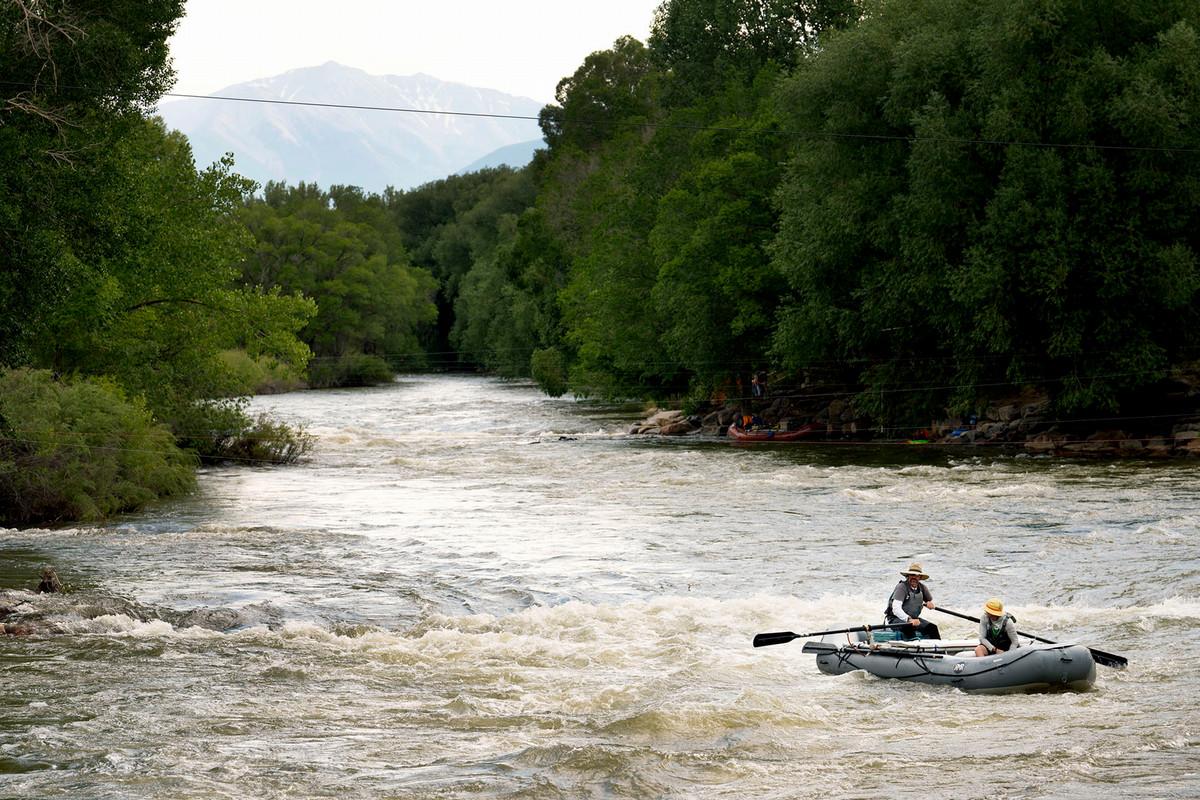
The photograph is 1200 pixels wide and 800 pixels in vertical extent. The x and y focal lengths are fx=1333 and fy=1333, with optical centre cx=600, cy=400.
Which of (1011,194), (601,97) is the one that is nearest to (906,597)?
(1011,194)

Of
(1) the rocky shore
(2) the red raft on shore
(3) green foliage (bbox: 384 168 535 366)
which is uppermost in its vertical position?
(3) green foliage (bbox: 384 168 535 366)

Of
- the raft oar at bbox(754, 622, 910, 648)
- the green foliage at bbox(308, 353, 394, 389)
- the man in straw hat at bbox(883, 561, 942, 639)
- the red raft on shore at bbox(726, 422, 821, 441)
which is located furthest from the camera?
the green foliage at bbox(308, 353, 394, 389)

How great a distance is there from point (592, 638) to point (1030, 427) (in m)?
25.1

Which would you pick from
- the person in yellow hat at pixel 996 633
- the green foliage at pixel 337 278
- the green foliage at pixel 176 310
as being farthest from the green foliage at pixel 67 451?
the green foliage at pixel 337 278

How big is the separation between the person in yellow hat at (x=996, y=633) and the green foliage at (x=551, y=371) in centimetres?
5704

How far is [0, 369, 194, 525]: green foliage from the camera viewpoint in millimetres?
27281

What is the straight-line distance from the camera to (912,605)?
1733 cm

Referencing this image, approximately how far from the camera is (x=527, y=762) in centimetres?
1292

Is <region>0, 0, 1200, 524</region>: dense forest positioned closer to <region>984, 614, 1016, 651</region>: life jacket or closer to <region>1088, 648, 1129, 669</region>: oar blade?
<region>984, 614, 1016, 651</region>: life jacket

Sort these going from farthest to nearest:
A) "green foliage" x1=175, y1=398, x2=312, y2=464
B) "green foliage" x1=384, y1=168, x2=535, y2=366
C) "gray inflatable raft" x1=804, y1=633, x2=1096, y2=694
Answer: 1. "green foliage" x1=384, y1=168, x2=535, y2=366
2. "green foliage" x1=175, y1=398, x2=312, y2=464
3. "gray inflatable raft" x1=804, y1=633, x2=1096, y2=694

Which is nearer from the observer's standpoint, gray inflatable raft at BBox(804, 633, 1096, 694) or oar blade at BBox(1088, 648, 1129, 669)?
gray inflatable raft at BBox(804, 633, 1096, 694)

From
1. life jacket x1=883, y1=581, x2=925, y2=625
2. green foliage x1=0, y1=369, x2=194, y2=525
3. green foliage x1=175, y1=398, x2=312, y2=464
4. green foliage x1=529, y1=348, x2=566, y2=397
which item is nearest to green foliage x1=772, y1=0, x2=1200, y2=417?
green foliage x1=175, y1=398, x2=312, y2=464

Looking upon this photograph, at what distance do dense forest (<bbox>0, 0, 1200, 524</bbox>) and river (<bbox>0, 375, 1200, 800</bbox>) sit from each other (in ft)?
12.5

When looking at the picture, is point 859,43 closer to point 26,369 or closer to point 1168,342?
point 1168,342
